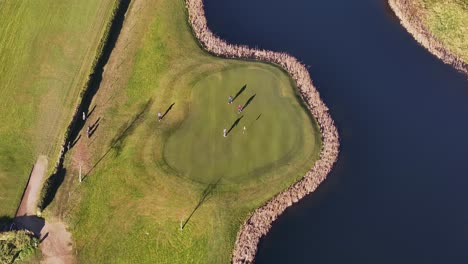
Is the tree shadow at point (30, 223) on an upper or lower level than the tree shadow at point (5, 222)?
upper

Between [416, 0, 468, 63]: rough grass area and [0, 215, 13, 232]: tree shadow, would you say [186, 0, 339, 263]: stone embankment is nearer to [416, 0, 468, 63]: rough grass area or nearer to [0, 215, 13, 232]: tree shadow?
[416, 0, 468, 63]: rough grass area

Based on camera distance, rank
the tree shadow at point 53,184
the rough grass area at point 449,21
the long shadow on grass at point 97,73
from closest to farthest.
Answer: the tree shadow at point 53,184 < the long shadow on grass at point 97,73 < the rough grass area at point 449,21

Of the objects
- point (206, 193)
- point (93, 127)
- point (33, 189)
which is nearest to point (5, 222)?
point (33, 189)

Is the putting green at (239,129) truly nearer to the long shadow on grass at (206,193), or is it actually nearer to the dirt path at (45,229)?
the long shadow on grass at (206,193)

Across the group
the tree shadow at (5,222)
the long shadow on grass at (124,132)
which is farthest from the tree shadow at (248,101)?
the tree shadow at (5,222)

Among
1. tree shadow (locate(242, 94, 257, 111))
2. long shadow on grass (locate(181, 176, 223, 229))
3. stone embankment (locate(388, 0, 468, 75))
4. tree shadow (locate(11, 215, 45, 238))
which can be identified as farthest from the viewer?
stone embankment (locate(388, 0, 468, 75))

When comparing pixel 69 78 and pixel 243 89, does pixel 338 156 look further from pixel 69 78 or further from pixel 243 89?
pixel 69 78

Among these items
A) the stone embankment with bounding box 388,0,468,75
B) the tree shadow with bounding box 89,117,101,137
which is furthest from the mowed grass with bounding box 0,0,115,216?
the stone embankment with bounding box 388,0,468,75

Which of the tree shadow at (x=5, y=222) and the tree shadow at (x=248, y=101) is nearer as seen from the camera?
the tree shadow at (x=5, y=222)
